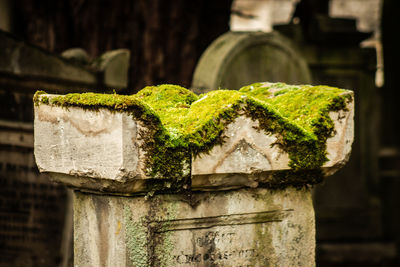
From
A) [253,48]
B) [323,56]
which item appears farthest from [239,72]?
[323,56]

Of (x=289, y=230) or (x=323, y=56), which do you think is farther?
(x=323, y=56)

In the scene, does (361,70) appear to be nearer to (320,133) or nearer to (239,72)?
(239,72)

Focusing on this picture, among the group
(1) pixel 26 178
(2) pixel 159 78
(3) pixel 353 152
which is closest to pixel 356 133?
(3) pixel 353 152

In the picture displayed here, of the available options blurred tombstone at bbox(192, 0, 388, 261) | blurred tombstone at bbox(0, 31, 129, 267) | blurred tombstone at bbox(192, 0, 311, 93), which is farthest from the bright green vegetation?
blurred tombstone at bbox(192, 0, 388, 261)

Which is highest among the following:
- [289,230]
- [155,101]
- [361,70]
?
[361,70]

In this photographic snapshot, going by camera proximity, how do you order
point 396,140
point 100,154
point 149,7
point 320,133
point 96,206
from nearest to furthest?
point 100,154 < point 96,206 < point 320,133 < point 149,7 < point 396,140

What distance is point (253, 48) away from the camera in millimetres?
4793

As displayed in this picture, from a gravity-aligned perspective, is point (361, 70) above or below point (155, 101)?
above

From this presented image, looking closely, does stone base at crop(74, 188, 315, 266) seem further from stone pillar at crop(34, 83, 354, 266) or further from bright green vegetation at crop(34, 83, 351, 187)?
bright green vegetation at crop(34, 83, 351, 187)

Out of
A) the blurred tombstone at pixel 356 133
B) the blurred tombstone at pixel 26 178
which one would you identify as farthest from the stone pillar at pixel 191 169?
the blurred tombstone at pixel 356 133

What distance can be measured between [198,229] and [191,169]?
0.29 meters

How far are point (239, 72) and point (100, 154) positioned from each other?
2785 mm

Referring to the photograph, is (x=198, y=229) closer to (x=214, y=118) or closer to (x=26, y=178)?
(x=214, y=118)

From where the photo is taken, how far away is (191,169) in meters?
2.25
